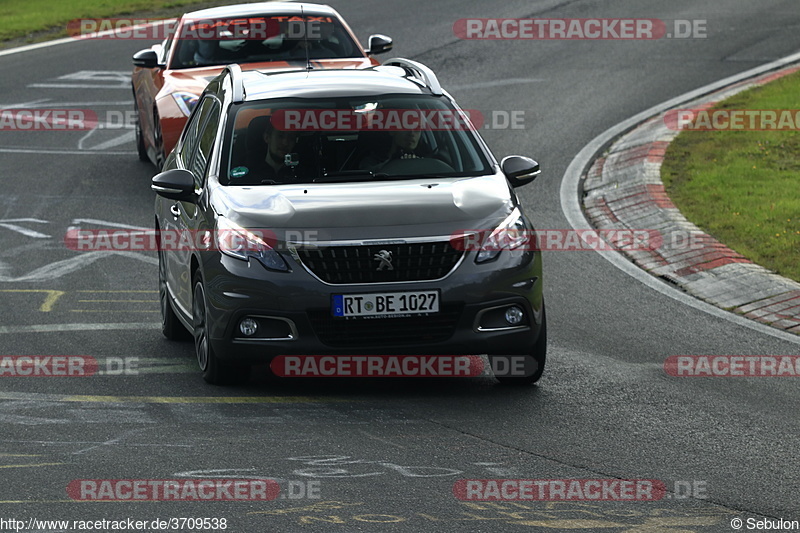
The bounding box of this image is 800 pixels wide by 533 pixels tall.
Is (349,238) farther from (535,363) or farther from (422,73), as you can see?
(422,73)

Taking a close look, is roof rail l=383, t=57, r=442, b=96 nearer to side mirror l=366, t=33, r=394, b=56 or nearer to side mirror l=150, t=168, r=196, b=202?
side mirror l=150, t=168, r=196, b=202

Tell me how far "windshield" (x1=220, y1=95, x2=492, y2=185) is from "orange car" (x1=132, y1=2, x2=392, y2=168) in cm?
557

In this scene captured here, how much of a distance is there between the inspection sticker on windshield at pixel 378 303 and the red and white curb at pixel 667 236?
3355 mm

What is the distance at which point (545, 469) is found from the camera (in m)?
6.83

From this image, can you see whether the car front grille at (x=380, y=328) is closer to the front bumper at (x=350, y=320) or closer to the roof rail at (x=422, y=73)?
the front bumper at (x=350, y=320)

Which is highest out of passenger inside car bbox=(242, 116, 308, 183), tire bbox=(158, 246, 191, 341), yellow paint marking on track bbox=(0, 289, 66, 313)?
passenger inside car bbox=(242, 116, 308, 183)

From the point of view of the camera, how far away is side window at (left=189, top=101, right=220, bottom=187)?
9.20m

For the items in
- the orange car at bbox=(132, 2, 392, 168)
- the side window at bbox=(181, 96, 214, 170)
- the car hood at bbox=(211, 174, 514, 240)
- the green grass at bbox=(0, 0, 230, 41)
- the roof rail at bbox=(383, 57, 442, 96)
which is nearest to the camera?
the car hood at bbox=(211, 174, 514, 240)

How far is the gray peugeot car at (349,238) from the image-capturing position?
7977 millimetres

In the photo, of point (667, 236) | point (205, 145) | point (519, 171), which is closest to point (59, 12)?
point (667, 236)

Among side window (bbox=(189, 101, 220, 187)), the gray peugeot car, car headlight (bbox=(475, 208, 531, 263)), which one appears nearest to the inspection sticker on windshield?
the gray peugeot car

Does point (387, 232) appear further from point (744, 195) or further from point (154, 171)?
point (154, 171)

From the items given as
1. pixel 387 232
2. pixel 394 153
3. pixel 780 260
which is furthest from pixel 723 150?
pixel 387 232

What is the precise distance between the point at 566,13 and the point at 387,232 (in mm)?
18070
